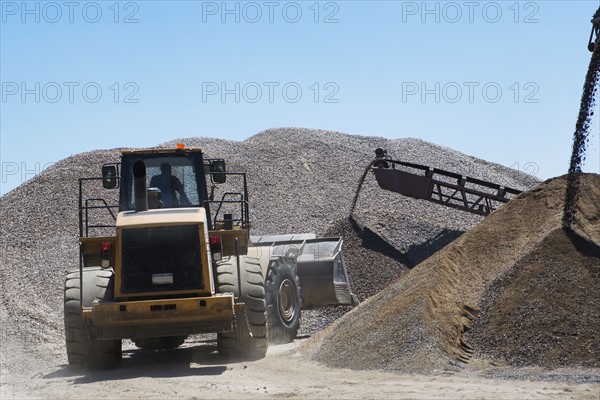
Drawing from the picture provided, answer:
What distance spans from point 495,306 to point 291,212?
15784mm

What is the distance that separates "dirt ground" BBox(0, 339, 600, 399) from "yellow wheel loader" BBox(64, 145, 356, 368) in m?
0.48

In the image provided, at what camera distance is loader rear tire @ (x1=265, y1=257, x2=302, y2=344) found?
1387cm

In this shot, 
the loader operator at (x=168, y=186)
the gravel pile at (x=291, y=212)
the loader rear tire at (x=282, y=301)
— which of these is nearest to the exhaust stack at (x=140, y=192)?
the loader operator at (x=168, y=186)

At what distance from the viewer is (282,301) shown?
47.4ft

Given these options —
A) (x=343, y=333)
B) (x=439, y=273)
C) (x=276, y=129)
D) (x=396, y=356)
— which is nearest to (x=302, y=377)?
(x=396, y=356)

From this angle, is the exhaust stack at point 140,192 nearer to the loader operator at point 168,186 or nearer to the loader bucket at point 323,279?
the loader operator at point 168,186

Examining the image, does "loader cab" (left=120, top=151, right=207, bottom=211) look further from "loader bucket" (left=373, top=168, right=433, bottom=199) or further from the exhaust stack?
"loader bucket" (left=373, top=168, right=433, bottom=199)

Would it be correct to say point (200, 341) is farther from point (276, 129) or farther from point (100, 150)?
point (276, 129)

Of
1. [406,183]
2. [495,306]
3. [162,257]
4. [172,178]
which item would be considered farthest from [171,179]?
[406,183]

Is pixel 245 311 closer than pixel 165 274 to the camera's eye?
No

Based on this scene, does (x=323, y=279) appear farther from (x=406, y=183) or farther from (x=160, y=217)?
(x=406, y=183)

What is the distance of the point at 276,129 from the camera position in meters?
38.3

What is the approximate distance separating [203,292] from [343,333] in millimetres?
2267

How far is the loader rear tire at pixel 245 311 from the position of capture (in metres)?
12.3
